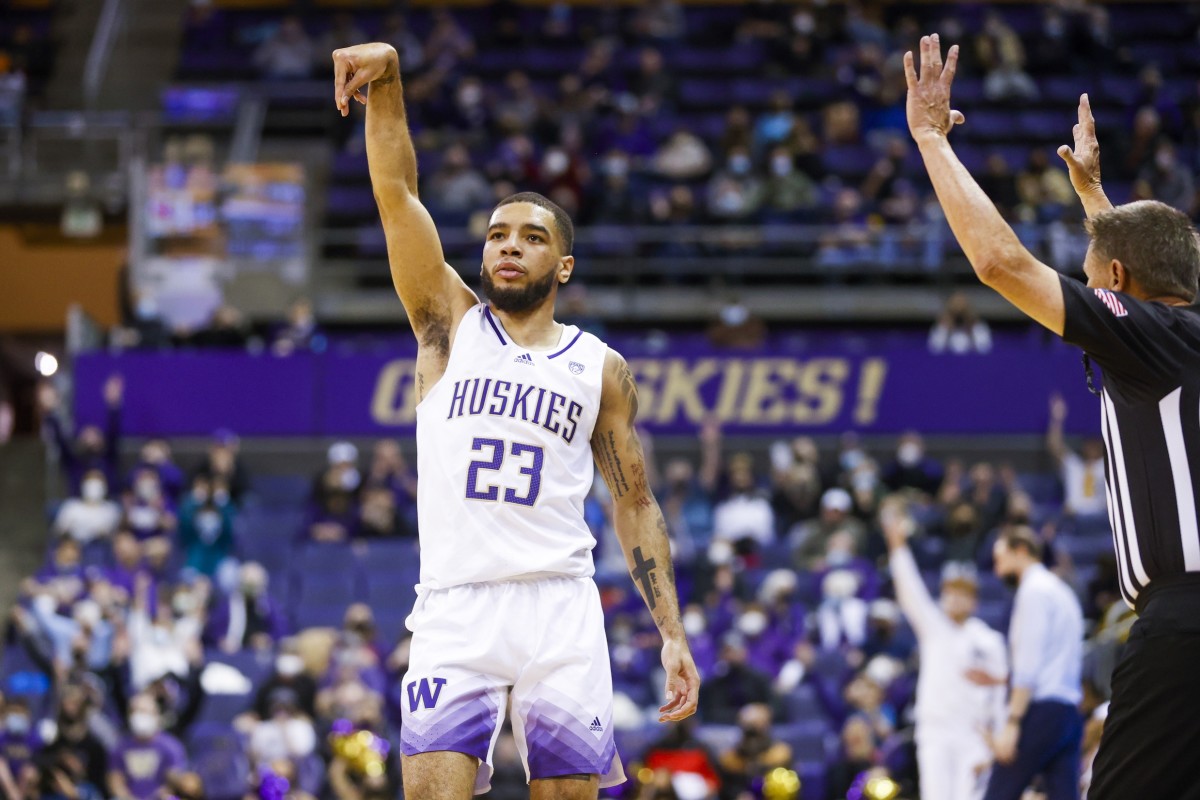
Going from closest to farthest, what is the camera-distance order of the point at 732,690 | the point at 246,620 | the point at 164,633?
the point at 732,690 < the point at 164,633 < the point at 246,620

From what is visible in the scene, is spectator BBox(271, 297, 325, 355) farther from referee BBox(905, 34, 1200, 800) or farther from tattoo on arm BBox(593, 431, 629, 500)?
referee BBox(905, 34, 1200, 800)

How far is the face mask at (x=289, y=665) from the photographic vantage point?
13781mm

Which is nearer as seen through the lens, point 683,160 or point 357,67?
point 357,67

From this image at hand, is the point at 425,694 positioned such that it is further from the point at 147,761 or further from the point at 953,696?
the point at 147,761

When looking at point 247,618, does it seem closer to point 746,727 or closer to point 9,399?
point 746,727

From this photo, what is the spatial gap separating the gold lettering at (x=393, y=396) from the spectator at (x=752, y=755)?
21.4ft

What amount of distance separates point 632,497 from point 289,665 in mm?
8534

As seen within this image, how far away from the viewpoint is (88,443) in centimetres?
1773

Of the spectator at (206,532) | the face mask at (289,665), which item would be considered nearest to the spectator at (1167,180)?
the spectator at (206,532)

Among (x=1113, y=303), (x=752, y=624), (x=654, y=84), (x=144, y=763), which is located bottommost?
(x=144, y=763)

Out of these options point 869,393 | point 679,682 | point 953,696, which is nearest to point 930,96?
point 679,682

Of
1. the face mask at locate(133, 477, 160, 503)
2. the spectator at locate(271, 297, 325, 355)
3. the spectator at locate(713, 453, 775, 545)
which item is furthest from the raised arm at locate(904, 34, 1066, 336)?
the spectator at locate(271, 297, 325, 355)

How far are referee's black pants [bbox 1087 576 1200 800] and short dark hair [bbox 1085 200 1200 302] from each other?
91cm

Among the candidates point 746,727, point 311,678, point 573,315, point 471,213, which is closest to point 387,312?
point 471,213
